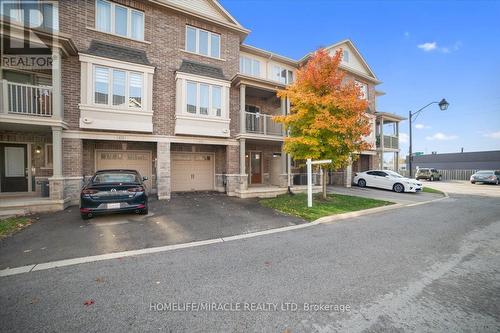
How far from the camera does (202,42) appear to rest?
40.5ft

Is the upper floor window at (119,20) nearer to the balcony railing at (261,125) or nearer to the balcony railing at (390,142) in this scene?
the balcony railing at (261,125)

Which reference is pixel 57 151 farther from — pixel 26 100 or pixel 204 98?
pixel 204 98

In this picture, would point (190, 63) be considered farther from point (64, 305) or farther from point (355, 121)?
point (64, 305)

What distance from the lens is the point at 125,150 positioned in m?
11.7

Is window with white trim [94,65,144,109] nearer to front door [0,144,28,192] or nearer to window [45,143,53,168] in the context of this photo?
window [45,143,53,168]

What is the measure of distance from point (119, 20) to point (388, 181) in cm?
1903

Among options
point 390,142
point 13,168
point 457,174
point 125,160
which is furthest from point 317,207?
point 457,174

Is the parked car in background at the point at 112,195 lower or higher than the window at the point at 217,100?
lower

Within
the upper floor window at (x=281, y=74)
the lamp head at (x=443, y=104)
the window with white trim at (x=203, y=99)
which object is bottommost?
the window with white trim at (x=203, y=99)

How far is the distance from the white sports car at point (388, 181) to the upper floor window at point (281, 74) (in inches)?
377

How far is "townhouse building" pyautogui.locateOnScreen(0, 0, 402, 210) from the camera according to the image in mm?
8656

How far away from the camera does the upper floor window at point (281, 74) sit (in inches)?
613

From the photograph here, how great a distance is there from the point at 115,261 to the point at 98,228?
264 centimetres

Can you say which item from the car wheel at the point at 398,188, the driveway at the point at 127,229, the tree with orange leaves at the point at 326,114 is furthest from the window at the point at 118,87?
the car wheel at the point at 398,188
